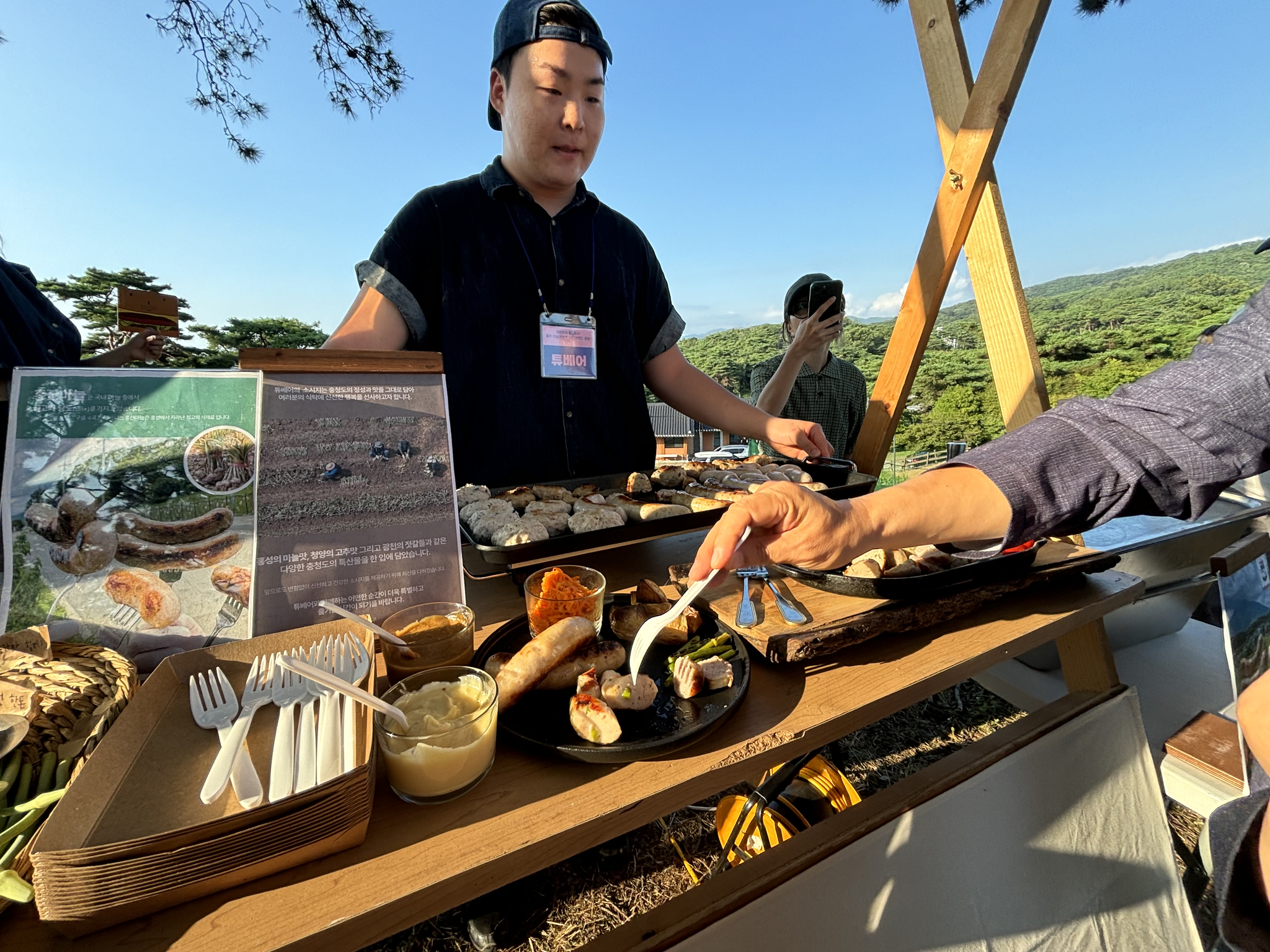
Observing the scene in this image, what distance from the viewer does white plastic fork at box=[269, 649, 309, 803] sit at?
0.78 meters

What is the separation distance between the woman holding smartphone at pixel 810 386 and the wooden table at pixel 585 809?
9.13 ft

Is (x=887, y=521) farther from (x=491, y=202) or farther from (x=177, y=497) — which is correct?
(x=491, y=202)

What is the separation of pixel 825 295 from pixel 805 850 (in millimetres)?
3385

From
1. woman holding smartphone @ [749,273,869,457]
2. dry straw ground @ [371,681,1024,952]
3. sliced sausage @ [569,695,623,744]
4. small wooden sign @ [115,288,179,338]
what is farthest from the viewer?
woman holding smartphone @ [749,273,869,457]

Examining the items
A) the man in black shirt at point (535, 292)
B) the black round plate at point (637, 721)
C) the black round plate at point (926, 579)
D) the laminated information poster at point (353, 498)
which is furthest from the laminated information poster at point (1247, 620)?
the laminated information poster at point (353, 498)

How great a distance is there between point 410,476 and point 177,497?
0.47 meters

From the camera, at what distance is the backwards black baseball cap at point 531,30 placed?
2094 millimetres

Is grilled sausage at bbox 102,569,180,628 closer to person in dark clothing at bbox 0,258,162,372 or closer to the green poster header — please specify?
the green poster header

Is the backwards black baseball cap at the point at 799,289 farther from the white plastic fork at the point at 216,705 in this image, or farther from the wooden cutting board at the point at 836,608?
the white plastic fork at the point at 216,705

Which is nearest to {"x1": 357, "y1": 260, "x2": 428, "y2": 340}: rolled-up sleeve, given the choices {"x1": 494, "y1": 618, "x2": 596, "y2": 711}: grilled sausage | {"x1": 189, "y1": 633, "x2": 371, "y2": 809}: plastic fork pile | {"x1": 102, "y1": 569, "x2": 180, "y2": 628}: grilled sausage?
{"x1": 102, "y1": 569, "x2": 180, "y2": 628}: grilled sausage

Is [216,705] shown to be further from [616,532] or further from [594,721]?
[616,532]

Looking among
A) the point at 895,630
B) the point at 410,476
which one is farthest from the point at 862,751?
the point at 410,476

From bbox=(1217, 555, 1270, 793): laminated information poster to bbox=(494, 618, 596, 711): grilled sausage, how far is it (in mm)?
1894

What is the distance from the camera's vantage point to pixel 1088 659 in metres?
1.88
